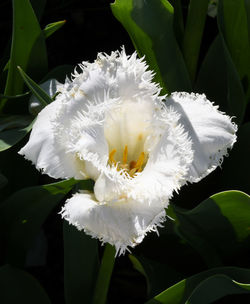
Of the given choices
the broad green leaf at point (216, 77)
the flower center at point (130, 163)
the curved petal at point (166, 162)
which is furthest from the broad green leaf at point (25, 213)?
the broad green leaf at point (216, 77)

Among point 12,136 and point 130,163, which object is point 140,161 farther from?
point 12,136

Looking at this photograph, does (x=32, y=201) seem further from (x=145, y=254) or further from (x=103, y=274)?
(x=145, y=254)

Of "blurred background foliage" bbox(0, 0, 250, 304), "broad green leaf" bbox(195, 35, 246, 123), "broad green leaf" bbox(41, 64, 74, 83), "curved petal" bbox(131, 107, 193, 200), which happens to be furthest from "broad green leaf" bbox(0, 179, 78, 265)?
"broad green leaf" bbox(195, 35, 246, 123)

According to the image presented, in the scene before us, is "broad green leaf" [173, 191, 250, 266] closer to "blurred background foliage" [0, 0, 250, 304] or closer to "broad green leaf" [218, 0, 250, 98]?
"blurred background foliage" [0, 0, 250, 304]

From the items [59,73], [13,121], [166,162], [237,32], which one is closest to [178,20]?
[237,32]

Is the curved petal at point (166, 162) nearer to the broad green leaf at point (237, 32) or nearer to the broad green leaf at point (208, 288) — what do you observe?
the broad green leaf at point (208, 288)

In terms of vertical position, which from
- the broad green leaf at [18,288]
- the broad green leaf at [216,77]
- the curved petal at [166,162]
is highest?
the curved petal at [166,162]

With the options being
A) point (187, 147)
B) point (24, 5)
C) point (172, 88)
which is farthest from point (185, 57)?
point (187, 147)
